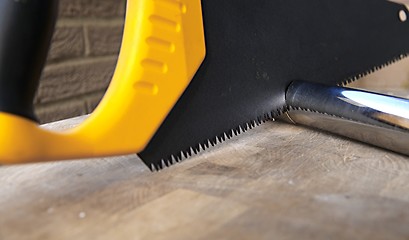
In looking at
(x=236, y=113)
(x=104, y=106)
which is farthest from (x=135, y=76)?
(x=236, y=113)

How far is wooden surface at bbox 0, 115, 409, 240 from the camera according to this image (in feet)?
1.15

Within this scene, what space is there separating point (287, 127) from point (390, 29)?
10.8 inches

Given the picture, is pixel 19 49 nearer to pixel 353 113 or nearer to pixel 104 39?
pixel 353 113

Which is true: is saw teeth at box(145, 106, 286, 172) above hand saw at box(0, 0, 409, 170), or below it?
below

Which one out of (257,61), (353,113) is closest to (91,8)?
(257,61)

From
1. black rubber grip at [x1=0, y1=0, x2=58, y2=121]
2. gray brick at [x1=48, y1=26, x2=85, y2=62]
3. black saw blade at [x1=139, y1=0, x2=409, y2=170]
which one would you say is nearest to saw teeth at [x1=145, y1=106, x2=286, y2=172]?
black saw blade at [x1=139, y1=0, x2=409, y2=170]

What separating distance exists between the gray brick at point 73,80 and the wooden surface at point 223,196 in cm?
46

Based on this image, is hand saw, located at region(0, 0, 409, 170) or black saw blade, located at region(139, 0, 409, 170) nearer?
hand saw, located at region(0, 0, 409, 170)

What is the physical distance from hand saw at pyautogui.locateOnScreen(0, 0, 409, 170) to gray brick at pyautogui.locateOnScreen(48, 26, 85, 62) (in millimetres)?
503

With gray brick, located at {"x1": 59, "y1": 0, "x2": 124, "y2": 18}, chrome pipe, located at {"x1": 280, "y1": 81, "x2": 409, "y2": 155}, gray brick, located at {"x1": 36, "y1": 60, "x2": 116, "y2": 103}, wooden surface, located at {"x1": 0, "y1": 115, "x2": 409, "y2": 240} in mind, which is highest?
gray brick, located at {"x1": 59, "y1": 0, "x2": 124, "y2": 18}

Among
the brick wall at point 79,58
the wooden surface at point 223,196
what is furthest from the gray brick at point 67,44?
the wooden surface at point 223,196

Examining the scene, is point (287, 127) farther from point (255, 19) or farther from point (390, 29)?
point (390, 29)

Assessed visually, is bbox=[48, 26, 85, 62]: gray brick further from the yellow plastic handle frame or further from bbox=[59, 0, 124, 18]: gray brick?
the yellow plastic handle frame

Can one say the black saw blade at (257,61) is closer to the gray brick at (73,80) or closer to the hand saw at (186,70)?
the hand saw at (186,70)
